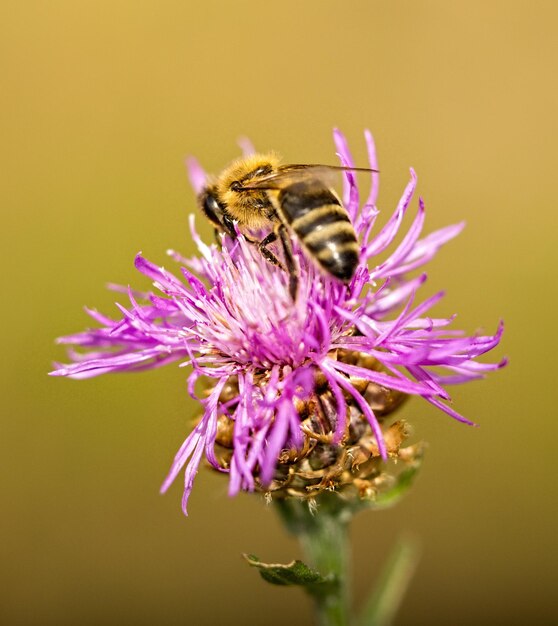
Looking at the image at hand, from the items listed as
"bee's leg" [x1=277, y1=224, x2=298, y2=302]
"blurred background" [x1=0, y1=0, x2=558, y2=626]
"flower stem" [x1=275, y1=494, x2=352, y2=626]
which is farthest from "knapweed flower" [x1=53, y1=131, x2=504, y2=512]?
"blurred background" [x1=0, y1=0, x2=558, y2=626]

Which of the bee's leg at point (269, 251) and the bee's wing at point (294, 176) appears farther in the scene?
the bee's leg at point (269, 251)

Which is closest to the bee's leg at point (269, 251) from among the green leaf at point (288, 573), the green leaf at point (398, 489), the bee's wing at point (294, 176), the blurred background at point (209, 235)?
the bee's wing at point (294, 176)

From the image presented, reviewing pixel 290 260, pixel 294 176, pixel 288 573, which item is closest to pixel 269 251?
pixel 290 260

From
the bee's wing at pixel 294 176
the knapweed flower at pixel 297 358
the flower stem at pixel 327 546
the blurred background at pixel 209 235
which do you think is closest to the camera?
the knapweed flower at pixel 297 358

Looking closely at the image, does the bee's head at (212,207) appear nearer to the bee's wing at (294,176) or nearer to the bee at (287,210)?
the bee at (287,210)

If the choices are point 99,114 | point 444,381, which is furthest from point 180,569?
point 99,114

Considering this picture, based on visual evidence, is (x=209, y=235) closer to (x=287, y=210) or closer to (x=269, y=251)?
(x=269, y=251)

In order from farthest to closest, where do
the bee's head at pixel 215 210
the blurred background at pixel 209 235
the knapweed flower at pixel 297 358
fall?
the blurred background at pixel 209 235, the bee's head at pixel 215 210, the knapweed flower at pixel 297 358

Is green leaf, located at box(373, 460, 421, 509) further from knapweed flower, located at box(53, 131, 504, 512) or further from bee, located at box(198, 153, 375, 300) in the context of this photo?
bee, located at box(198, 153, 375, 300)
